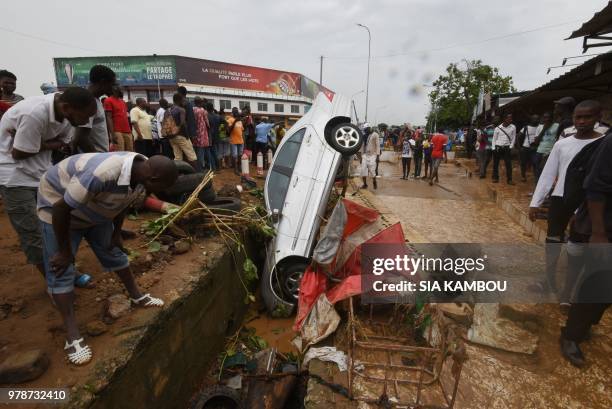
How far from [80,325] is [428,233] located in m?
5.04

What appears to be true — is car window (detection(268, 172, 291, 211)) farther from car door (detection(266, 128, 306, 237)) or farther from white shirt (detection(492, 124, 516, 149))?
white shirt (detection(492, 124, 516, 149))

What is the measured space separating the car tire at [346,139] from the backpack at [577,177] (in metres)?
2.10

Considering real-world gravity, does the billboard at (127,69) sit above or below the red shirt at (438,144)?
above

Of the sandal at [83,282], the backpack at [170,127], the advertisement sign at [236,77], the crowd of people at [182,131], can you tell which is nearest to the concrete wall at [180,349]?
the sandal at [83,282]

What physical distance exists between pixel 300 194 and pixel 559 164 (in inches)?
110

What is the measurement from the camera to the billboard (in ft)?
99.2

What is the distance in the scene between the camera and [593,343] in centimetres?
264

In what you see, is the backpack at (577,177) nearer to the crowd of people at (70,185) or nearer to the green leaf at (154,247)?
the crowd of people at (70,185)

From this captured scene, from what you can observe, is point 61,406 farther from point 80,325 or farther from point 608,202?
point 608,202

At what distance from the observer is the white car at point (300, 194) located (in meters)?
3.63

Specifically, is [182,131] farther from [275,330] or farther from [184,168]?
[275,330]

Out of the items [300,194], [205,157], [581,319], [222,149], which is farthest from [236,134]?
[581,319]

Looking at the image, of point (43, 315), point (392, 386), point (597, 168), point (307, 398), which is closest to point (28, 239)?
point (43, 315)

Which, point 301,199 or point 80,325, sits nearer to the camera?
point 80,325
